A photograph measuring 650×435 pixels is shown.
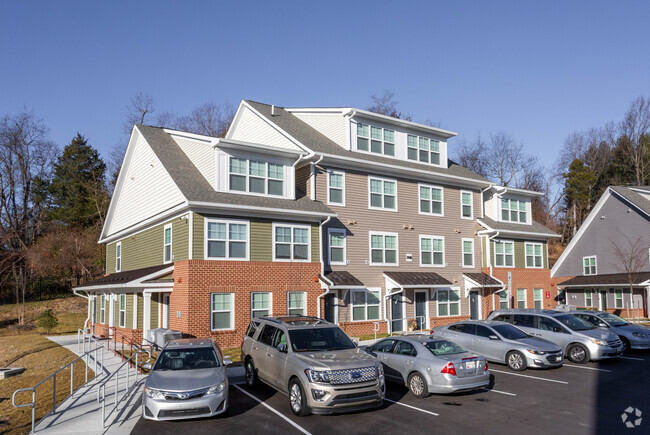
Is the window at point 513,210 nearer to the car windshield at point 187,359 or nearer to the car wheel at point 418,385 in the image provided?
the car wheel at point 418,385

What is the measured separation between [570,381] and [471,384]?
12.9 ft

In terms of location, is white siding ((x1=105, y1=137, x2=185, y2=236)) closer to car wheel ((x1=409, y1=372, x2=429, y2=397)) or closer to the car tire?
car wheel ((x1=409, y1=372, x2=429, y2=397))

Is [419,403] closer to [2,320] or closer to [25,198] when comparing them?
[2,320]

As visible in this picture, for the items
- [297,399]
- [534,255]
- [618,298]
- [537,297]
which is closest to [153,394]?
[297,399]

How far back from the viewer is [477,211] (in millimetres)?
32062

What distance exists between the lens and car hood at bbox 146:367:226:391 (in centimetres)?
1039

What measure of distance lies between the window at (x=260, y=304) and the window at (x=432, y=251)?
999cm

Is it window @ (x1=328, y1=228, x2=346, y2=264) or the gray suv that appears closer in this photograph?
the gray suv

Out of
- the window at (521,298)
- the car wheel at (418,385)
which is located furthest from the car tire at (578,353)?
the window at (521,298)

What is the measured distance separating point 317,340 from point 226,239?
1017 cm

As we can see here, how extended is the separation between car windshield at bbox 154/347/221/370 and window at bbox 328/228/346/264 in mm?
13419

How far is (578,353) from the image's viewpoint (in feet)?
57.4

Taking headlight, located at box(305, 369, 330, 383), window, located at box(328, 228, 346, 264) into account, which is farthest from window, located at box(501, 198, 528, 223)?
headlight, located at box(305, 369, 330, 383)

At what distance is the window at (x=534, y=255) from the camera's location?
112ft
